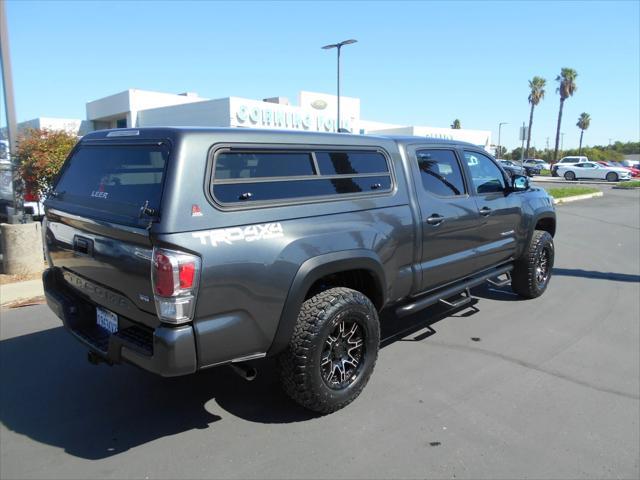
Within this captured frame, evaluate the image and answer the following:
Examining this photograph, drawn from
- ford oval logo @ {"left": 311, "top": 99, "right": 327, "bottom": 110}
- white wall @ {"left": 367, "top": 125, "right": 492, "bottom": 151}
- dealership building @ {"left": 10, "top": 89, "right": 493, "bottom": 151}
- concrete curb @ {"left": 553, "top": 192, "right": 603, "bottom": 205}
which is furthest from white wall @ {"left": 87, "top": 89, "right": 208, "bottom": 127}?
concrete curb @ {"left": 553, "top": 192, "right": 603, "bottom": 205}

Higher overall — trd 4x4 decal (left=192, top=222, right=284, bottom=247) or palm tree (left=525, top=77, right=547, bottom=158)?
palm tree (left=525, top=77, right=547, bottom=158)

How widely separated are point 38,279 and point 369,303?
18.4 feet

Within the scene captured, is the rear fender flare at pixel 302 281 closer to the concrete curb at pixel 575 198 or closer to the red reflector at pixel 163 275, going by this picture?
the red reflector at pixel 163 275

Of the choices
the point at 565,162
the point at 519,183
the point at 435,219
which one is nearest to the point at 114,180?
the point at 435,219

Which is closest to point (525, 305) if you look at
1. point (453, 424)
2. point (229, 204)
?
point (453, 424)

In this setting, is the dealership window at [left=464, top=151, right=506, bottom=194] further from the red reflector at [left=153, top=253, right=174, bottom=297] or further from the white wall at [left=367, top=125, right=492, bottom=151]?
the white wall at [left=367, top=125, right=492, bottom=151]

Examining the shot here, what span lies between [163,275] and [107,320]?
37.7 inches

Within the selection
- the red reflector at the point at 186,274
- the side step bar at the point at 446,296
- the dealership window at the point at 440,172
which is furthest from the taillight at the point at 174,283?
the dealership window at the point at 440,172

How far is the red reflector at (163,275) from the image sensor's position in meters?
2.63

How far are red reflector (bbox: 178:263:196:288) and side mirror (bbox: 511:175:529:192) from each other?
13.7ft

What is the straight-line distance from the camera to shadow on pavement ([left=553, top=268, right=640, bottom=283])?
731 cm

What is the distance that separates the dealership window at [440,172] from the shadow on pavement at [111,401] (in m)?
2.15

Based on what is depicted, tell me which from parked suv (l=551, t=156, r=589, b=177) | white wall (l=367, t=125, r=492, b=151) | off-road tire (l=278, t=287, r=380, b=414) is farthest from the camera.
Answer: white wall (l=367, t=125, r=492, b=151)

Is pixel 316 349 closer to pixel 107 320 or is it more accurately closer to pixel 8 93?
pixel 107 320
